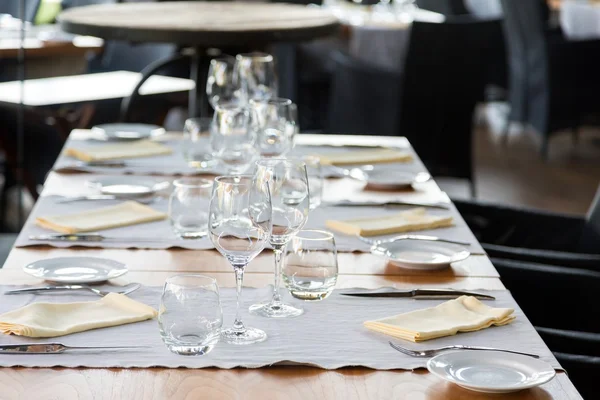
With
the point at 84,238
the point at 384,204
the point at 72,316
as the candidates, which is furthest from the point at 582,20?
the point at 72,316

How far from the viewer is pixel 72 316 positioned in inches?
50.8

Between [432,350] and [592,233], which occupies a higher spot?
[432,350]

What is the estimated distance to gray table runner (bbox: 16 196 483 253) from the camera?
169 centimetres

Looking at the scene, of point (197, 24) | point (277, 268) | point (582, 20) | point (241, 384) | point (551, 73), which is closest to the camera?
point (241, 384)

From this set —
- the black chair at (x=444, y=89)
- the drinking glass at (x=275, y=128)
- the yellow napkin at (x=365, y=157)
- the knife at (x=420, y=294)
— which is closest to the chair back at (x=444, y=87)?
the black chair at (x=444, y=89)

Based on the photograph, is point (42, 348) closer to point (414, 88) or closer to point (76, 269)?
point (76, 269)

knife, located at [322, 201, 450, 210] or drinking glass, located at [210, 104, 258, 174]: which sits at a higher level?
drinking glass, located at [210, 104, 258, 174]

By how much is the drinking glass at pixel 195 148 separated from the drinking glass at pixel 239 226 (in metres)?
0.95

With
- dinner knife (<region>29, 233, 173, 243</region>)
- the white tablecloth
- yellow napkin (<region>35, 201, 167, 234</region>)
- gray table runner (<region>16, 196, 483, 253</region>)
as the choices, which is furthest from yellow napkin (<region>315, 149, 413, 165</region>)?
the white tablecloth

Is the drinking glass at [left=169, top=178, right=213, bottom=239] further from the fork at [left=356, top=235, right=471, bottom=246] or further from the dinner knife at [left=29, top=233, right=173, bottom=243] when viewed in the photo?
the fork at [left=356, top=235, right=471, bottom=246]

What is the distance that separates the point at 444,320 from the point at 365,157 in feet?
3.75

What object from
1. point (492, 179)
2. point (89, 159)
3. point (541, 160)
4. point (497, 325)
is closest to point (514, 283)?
point (497, 325)

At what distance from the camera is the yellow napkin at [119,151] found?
234 cm

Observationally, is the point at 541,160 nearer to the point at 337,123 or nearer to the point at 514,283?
the point at 337,123
